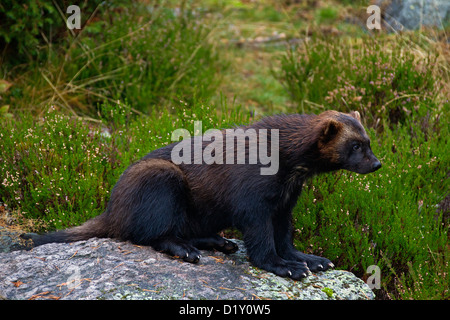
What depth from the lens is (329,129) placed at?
4.07 meters

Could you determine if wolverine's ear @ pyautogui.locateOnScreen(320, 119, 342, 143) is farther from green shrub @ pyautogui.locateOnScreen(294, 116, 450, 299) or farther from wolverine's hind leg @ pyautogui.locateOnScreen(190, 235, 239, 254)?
wolverine's hind leg @ pyautogui.locateOnScreen(190, 235, 239, 254)

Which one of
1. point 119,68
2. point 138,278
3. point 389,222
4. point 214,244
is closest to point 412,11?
point 119,68

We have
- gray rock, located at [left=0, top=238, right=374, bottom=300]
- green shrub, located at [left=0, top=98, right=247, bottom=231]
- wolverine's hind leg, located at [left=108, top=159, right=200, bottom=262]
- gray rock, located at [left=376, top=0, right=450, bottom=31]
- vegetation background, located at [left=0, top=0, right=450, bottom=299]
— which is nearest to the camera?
gray rock, located at [left=0, top=238, right=374, bottom=300]

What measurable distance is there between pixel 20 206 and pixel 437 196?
12.5 feet

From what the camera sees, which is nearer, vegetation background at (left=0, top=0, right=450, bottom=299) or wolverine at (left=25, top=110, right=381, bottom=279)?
wolverine at (left=25, top=110, right=381, bottom=279)

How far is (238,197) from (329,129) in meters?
0.79

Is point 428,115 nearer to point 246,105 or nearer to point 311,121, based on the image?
point 311,121

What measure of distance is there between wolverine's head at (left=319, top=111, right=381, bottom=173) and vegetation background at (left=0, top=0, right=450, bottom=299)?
28.9 inches

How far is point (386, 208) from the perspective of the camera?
16.1 ft

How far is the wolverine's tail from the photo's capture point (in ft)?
14.4

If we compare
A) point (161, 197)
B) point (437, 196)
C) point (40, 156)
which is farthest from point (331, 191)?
point (40, 156)

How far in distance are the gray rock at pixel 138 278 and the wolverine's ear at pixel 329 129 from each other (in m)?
0.99

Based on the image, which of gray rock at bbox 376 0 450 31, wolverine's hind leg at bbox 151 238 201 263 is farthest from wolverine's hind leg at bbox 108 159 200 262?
gray rock at bbox 376 0 450 31

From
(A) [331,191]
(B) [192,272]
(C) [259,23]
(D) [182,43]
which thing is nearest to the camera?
(B) [192,272]
